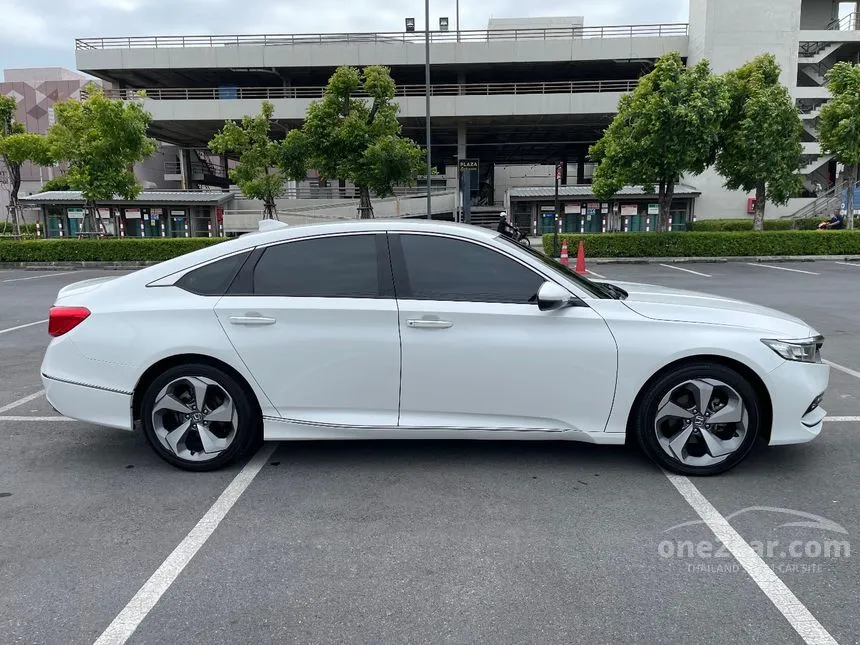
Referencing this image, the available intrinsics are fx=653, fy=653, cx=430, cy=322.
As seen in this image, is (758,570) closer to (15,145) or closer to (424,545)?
(424,545)

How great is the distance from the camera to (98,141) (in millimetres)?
24047

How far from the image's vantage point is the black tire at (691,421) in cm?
392

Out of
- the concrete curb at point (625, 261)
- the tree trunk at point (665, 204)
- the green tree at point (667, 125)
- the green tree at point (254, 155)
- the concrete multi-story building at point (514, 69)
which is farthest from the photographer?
the concrete multi-story building at point (514, 69)

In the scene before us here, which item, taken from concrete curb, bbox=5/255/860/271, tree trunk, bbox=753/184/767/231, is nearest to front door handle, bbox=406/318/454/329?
concrete curb, bbox=5/255/860/271

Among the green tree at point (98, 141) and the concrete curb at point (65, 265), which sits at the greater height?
the green tree at point (98, 141)

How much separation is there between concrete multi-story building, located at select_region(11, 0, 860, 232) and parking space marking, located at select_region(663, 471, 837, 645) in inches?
1200

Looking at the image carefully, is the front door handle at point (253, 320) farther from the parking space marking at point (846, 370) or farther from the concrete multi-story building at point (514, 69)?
the concrete multi-story building at point (514, 69)

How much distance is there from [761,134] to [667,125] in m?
3.56

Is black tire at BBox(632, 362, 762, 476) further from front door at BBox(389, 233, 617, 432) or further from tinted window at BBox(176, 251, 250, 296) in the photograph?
tinted window at BBox(176, 251, 250, 296)

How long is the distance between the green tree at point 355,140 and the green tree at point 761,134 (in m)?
11.4

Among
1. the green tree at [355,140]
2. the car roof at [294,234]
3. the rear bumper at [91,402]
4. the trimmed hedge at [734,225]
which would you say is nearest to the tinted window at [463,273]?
the car roof at [294,234]

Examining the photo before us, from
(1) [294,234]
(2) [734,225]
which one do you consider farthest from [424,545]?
(2) [734,225]

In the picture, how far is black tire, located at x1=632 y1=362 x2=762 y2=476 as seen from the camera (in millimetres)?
3918

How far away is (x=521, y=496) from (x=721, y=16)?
127 ft
